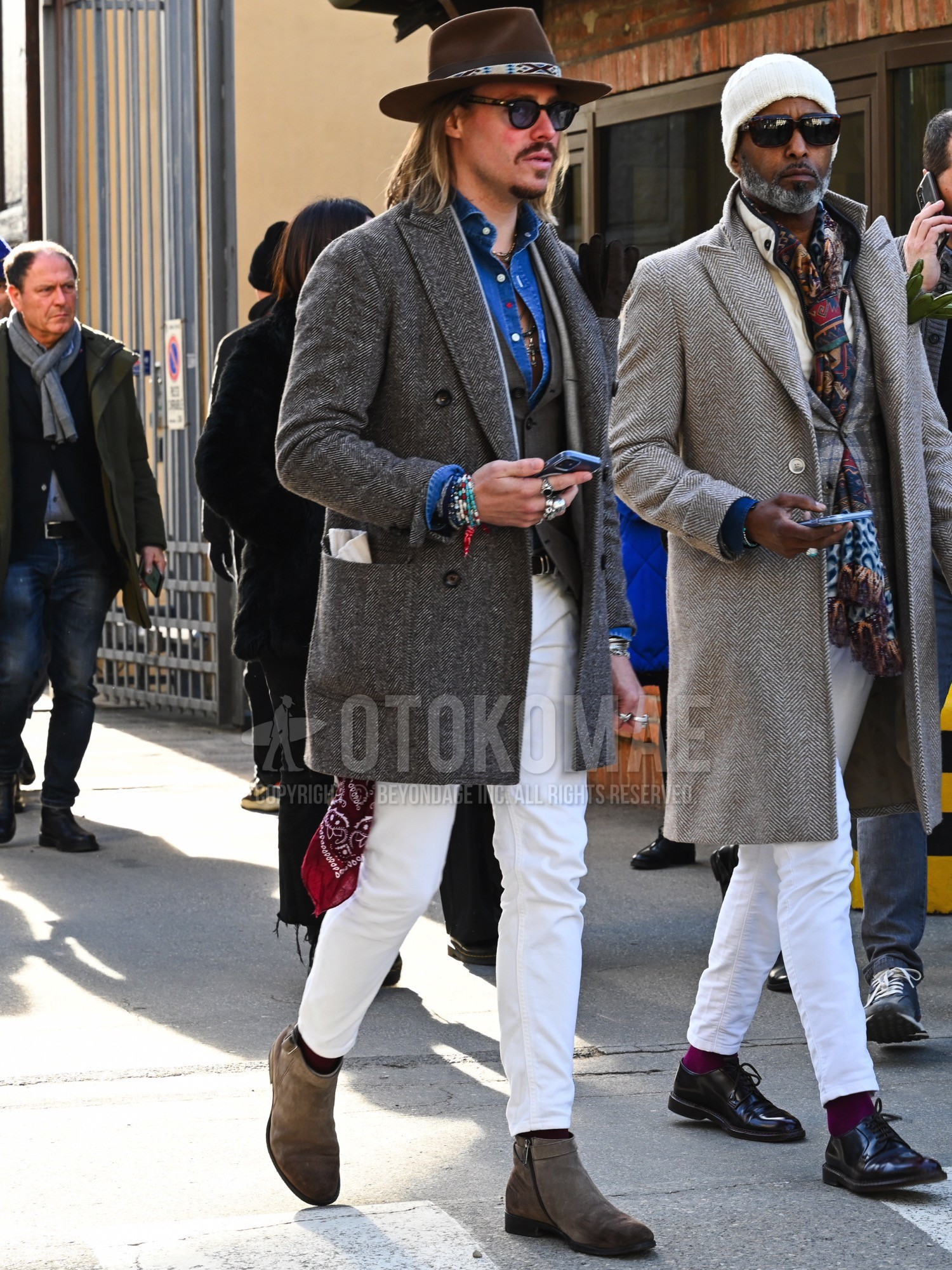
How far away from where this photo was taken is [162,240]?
10.8m

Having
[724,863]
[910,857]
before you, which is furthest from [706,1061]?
[724,863]

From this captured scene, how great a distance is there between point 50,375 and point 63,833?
174 centimetres

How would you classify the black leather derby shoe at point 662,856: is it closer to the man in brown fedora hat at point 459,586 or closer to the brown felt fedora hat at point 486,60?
the man in brown fedora hat at point 459,586

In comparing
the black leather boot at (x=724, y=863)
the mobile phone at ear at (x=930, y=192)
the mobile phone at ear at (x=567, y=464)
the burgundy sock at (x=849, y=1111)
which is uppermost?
the mobile phone at ear at (x=930, y=192)

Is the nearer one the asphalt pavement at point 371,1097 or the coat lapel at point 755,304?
the asphalt pavement at point 371,1097

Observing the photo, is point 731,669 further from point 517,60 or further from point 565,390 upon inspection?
point 517,60

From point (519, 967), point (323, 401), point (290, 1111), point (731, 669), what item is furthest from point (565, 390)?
point (290, 1111)

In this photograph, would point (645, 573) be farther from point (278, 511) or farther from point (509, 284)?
point (509, 284)

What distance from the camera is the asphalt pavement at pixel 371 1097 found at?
316 cm

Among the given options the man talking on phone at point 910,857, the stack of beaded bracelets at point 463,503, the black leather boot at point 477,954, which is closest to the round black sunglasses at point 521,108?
the stack of beaded bracelets at point 463,503

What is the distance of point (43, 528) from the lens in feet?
23.6

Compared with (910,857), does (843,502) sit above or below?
above

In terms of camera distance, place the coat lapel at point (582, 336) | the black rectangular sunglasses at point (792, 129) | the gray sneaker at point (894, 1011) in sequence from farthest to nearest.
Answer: the gray sneaker at point (894, 1011) < the black rectangular sunglasses at point (792, 129) < the coat lapel at point (582, 336)

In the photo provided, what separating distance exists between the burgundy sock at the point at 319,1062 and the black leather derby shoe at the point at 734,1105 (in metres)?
0.88
